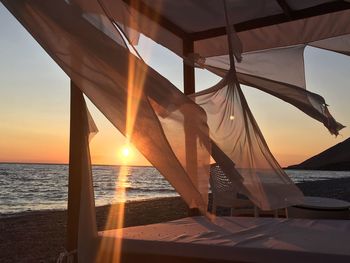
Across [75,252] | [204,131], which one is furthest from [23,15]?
[75,252]

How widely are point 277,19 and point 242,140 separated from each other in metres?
1.20

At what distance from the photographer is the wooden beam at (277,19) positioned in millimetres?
3094

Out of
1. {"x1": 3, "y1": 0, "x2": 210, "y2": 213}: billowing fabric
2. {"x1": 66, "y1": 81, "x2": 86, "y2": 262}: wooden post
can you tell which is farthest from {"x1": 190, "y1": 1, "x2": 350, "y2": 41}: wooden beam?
{"x1": 66, "y1": 81, "x2": 86, "y2": 262}: wooden post

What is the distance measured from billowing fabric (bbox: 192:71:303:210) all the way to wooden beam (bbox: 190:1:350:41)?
3.00 feet

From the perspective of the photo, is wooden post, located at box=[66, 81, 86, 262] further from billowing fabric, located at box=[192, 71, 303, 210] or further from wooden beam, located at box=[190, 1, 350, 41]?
wooden beam, located at box=[190, 1, 350, 41]

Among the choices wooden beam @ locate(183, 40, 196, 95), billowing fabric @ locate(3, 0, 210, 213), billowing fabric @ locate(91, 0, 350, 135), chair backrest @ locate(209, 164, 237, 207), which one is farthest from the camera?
chair backrest @ locate(209, 164, 237, 207)

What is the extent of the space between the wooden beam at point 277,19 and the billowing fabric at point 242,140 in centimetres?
91

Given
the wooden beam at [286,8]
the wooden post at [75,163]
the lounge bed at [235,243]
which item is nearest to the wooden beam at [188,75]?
the wooden beam at [286,8]

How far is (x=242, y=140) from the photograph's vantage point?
107 inches

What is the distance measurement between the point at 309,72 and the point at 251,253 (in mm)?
2697

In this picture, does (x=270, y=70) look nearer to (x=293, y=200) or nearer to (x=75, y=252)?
(x=293, y=200)

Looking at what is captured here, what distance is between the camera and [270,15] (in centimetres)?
337

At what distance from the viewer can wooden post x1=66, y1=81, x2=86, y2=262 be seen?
1.92 m

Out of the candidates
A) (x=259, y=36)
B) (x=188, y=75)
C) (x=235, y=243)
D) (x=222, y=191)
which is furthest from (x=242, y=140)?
(x=222, y=191)
